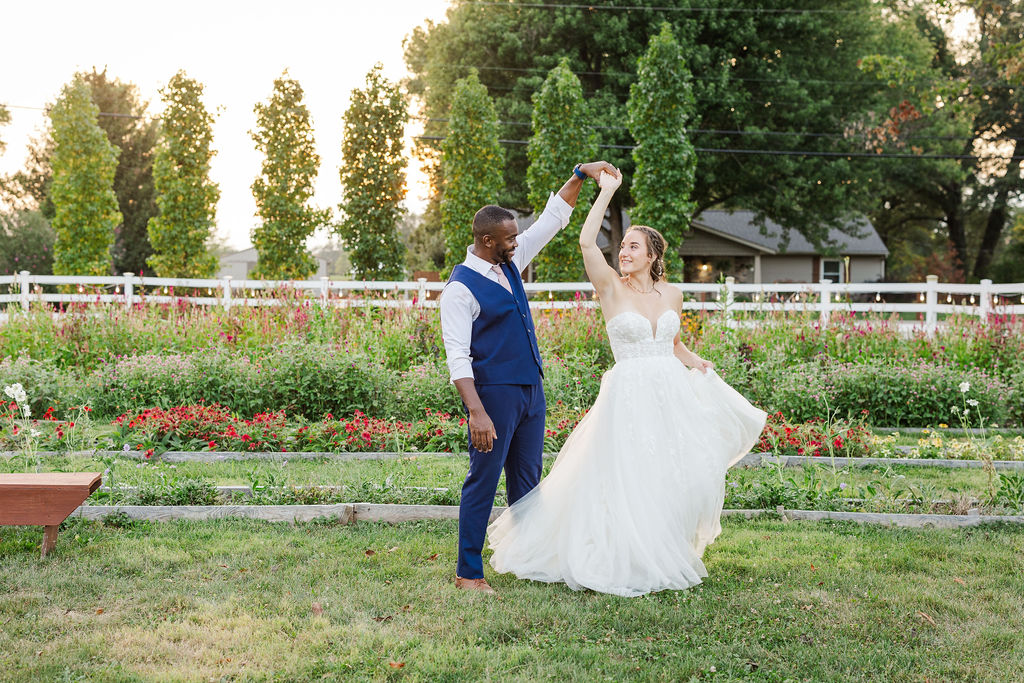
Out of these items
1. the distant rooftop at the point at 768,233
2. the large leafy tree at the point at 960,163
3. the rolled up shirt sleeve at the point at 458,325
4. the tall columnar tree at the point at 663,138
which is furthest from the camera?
the distant rooftop at the point at 768,233

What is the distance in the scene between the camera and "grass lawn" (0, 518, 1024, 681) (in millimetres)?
3588

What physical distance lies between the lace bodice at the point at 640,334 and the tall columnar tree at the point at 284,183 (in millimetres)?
17477

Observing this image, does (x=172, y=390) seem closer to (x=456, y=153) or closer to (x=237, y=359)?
(x=237, y=359)

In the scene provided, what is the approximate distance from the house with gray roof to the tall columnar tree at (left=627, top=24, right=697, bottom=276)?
12.6 m

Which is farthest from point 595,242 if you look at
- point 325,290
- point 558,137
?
point 558,137

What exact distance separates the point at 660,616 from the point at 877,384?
20.1 ft

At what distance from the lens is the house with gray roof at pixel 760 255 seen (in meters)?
35.2

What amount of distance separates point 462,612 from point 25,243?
37111 millimetres

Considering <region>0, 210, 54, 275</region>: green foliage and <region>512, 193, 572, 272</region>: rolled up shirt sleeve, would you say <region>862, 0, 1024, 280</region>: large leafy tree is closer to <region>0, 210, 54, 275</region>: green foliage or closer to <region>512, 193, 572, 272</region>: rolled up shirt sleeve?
<region>512, 193, 572, 272</region>: rolled up shirt sleeve

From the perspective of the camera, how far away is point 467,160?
73.0 feet

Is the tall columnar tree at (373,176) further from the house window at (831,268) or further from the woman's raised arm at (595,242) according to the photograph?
the house window at (831,268)

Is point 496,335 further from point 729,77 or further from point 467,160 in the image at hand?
point 729,77

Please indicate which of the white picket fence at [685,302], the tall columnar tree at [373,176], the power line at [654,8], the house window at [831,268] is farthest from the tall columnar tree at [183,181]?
the house window at [831,268]

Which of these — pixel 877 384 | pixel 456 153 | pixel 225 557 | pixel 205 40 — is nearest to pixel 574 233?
pixel 456 153
